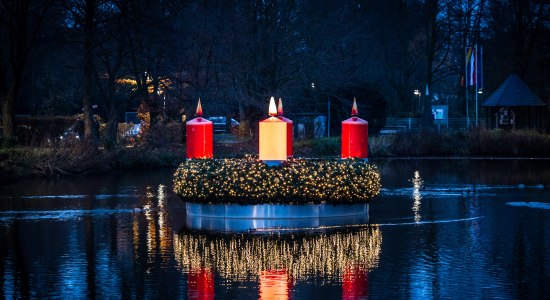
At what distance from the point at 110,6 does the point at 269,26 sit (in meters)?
10.5

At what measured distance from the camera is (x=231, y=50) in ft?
148

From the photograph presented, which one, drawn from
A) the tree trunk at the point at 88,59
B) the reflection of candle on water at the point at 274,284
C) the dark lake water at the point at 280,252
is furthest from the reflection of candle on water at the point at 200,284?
the tree trunk at the point at 88,59

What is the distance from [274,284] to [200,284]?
3.37 ft

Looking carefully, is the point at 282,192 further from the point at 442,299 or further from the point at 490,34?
the point at 490,34

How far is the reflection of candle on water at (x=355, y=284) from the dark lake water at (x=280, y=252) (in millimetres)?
17

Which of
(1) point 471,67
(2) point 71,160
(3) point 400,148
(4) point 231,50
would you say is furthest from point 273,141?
(1) point 471,67

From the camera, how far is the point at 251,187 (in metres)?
17.5

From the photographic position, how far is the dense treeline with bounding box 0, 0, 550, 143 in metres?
38.7

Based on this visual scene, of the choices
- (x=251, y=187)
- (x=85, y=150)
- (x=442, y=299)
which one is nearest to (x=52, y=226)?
(x=251, y=187)

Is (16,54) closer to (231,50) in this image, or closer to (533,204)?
Answer: (231,50)

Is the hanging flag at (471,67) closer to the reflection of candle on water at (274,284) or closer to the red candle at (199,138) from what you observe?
the red candle at (199,138)

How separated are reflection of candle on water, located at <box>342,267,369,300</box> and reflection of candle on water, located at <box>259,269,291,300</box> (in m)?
0.78

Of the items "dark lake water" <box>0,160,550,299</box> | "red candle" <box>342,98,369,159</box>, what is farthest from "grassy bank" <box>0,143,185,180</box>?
"red candle" <box>342,98,369,159</box>

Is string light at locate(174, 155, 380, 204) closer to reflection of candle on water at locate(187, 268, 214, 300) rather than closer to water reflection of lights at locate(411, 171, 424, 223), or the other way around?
water reflection of lights at locate(411, 171, 424, 223)
